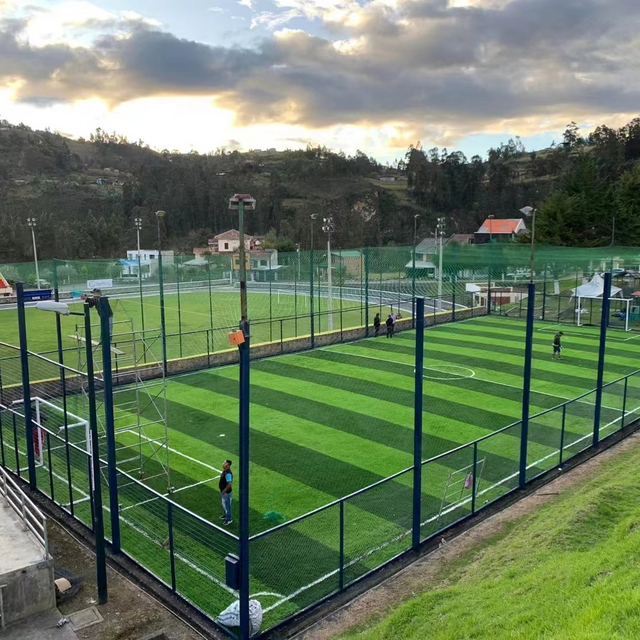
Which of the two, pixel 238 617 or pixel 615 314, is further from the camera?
pixel 615 314

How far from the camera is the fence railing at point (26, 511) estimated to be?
31.9 feet

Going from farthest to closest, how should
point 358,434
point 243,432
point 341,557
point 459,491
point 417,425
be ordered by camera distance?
point 358,434 → point 459,491 → point 417,425 → point 341,557 → point 243,432

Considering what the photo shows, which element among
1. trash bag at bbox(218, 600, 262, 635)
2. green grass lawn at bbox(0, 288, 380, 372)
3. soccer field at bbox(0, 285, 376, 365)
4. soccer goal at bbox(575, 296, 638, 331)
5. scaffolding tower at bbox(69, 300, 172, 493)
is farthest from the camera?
soccer goal at bbox(575, 296, 638, 331)

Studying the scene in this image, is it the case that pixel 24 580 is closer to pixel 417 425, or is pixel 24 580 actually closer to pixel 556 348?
pixel 417 425

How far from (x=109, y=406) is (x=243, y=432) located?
11.4ft

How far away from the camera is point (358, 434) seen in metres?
18.3

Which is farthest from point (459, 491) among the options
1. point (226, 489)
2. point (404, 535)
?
point (226, 489)

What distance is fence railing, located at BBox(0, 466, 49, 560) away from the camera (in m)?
9.72

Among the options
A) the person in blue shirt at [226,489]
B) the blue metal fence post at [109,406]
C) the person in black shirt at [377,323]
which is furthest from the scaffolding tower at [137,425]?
the person in black shirt at [377,323]

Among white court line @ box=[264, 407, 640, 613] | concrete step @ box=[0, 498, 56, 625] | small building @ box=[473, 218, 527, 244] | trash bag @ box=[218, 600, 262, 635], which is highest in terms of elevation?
small building @ box=[473, 218, 527, 244]

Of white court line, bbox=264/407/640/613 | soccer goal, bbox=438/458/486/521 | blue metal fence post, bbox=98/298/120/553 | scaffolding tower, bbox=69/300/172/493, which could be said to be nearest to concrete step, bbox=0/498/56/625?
blue metal fence post, bbox=98/298/120/553

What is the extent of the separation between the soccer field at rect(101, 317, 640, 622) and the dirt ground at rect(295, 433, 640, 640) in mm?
638

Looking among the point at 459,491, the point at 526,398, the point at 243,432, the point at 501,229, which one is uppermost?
the point at 501,229

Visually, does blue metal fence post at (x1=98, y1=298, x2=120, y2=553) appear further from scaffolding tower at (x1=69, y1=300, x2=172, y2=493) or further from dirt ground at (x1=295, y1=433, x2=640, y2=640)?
dirt ground at (x1=295, y1=433, x2=640, y2=640)
